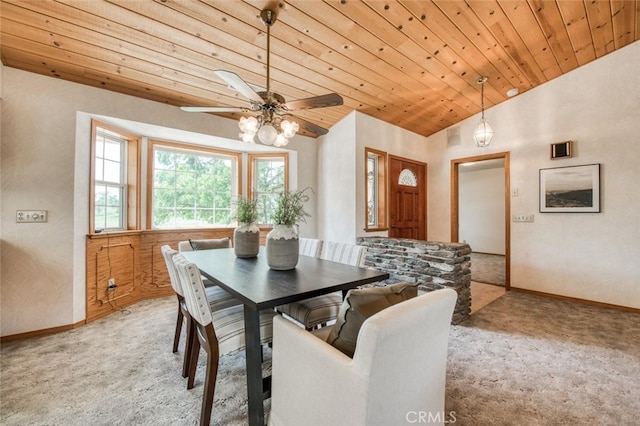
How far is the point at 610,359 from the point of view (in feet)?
7.13

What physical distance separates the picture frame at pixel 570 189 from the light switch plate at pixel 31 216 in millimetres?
6027

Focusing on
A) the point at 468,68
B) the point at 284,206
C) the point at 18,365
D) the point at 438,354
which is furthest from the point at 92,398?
the point at 468,68

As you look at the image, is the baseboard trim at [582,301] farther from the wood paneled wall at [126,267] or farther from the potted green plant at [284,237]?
the wood paneled wall at [126,267]

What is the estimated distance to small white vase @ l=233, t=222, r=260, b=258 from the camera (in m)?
2.38

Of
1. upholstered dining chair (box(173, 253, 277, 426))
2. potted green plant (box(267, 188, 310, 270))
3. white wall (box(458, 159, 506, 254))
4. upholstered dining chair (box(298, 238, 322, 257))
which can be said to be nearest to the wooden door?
upholstered dining chair (box(298, 238, 322, 257))

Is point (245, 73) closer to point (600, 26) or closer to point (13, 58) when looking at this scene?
point (13, 58)

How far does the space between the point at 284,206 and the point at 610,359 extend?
2852 millimetres

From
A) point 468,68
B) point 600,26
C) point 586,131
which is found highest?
point 600,26

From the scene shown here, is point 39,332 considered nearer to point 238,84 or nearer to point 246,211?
point 246,211

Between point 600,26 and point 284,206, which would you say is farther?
point 600,26

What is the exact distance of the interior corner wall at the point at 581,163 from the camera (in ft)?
10.9

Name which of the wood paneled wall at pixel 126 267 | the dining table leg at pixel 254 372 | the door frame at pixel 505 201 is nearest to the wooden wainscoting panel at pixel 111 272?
the wood paneled wall at pixel 126 267

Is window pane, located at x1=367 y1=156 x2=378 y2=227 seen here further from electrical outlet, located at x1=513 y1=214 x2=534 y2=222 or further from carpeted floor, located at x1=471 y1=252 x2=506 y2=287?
carpeted floor, located at x1=471 y1=252 x2=506 y2=287

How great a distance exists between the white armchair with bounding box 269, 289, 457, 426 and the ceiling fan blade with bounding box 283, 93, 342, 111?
1.43m
